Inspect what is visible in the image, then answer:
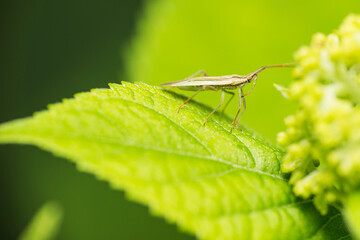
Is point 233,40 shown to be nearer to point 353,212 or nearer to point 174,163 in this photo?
point 174,163

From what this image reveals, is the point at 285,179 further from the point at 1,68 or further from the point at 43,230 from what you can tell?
the point at 1,68

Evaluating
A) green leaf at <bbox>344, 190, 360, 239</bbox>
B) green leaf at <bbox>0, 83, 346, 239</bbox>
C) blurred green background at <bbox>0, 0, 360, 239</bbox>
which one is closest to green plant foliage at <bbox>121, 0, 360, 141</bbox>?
blurred green background at <bbox>0, 0, 360, 239</bbox>

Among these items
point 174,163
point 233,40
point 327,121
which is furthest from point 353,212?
point 233,40

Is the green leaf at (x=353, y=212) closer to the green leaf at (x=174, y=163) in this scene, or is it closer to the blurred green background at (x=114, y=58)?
the green leaf at (x=174, y=163)

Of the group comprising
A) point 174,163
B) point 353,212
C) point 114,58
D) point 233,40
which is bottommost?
point 114,58

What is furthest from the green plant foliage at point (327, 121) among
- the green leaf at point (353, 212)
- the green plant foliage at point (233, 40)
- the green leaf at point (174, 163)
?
the green plant foliage at point (233, 40)

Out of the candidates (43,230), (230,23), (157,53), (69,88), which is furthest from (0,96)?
(43,230)

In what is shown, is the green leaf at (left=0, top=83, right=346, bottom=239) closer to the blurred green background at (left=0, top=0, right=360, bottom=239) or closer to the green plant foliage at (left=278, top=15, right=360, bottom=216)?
the green plant foliage at (left=278, top=15, right=360, bottom=216)
